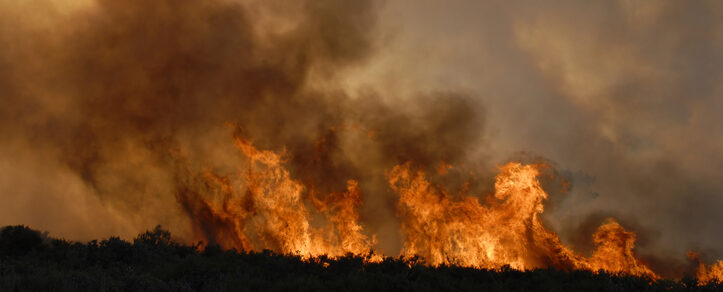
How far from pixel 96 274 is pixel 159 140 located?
20.0m

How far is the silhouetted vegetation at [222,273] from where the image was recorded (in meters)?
11.7

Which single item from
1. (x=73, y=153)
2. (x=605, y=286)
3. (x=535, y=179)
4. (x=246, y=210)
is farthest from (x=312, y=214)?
(x=605, y=286)

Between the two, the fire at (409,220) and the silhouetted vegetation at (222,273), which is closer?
the silhouetted vegetation at (222,273)

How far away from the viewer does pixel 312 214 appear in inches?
1149

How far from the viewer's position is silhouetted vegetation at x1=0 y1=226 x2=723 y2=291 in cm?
1173

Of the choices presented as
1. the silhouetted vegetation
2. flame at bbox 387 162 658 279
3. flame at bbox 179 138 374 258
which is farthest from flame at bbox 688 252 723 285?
flame at bbox 179 138 374 258

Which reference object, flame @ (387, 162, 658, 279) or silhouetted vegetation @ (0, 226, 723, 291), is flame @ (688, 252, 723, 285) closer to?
flame @ (387, 162, 658, 279)

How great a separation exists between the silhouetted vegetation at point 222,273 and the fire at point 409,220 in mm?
9581

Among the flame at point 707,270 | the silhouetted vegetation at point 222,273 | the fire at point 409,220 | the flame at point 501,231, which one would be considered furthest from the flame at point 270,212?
the flame at point 707,270

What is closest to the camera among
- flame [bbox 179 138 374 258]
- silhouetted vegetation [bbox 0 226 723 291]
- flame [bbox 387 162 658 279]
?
silhouetted vegetation [bbox 0 226 723 291]

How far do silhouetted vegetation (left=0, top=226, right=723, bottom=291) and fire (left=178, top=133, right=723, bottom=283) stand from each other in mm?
9581

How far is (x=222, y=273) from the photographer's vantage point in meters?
13.4

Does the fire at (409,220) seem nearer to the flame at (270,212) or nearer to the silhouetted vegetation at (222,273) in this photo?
the flame at (270,212)

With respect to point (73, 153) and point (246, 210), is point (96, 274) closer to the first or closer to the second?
point (246, 210)
